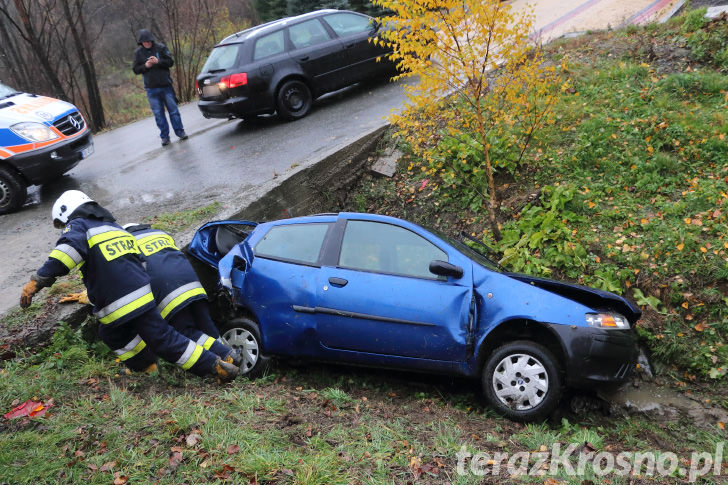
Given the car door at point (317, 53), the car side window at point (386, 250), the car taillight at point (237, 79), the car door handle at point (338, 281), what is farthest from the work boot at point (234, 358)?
the car door at point (317, 53)

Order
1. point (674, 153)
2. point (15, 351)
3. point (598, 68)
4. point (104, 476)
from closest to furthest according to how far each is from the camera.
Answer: point (104, 476) < point (15, 351) < point (674, 153) < point (598, 68)

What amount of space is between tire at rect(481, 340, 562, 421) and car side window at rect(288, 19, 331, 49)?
770cm

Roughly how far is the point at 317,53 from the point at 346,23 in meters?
1.01

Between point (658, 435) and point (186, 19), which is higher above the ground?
point (186, 19)

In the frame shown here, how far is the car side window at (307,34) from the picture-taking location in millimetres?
10070

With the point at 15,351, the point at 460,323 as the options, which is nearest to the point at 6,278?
the point at 15,351

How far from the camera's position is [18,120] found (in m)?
7.57

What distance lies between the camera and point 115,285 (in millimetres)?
4391

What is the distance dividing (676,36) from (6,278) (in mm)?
10363

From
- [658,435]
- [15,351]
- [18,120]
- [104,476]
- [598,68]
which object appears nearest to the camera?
[104,476]

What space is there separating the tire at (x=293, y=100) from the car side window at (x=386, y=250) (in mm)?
5811

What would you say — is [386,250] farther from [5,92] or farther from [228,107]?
[5,92]

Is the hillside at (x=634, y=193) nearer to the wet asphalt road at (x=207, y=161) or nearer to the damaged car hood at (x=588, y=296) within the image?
the damaged car hood at (x=588, y=296)

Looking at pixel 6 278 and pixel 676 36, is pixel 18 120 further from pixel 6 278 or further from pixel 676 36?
pixel 676 36
